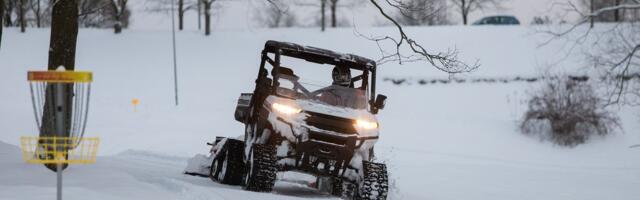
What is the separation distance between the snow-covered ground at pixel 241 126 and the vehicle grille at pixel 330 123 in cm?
101

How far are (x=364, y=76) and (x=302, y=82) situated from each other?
1.17 meters

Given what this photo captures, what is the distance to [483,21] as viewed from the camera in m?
59.0

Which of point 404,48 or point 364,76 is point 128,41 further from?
point 364,76

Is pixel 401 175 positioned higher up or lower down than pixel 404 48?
lower down

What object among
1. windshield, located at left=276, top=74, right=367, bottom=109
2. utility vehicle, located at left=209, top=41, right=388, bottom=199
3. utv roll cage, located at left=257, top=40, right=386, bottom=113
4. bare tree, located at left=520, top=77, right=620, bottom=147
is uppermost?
utv roll cage, located at left=257, top=40, right=386, bottom=113

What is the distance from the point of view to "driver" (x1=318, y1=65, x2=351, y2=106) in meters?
10.3

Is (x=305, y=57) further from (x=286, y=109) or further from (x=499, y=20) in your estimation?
A: (x=499, y=20)

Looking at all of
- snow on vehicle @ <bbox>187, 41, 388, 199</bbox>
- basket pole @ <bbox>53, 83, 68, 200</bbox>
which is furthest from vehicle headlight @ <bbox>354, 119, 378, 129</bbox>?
basket pole @ <bbox>53, 83, 68, 200</bbox>

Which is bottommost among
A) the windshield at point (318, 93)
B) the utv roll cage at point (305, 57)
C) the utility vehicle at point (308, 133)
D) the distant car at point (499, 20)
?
the utility vehicle at point (308, 133)

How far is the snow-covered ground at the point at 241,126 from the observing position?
10.5 metres

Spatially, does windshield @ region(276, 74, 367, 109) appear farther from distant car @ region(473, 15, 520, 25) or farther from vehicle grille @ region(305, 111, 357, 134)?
distant car @ region(473, 15, 520, 25)

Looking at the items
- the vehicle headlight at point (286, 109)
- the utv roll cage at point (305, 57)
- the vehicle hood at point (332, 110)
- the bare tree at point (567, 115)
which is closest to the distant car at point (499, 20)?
the bare tree at point (567, 115)

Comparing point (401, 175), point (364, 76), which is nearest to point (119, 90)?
point (401, 175)

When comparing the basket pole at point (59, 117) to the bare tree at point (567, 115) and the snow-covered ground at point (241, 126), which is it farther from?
the bare tree at point (567, 115)
